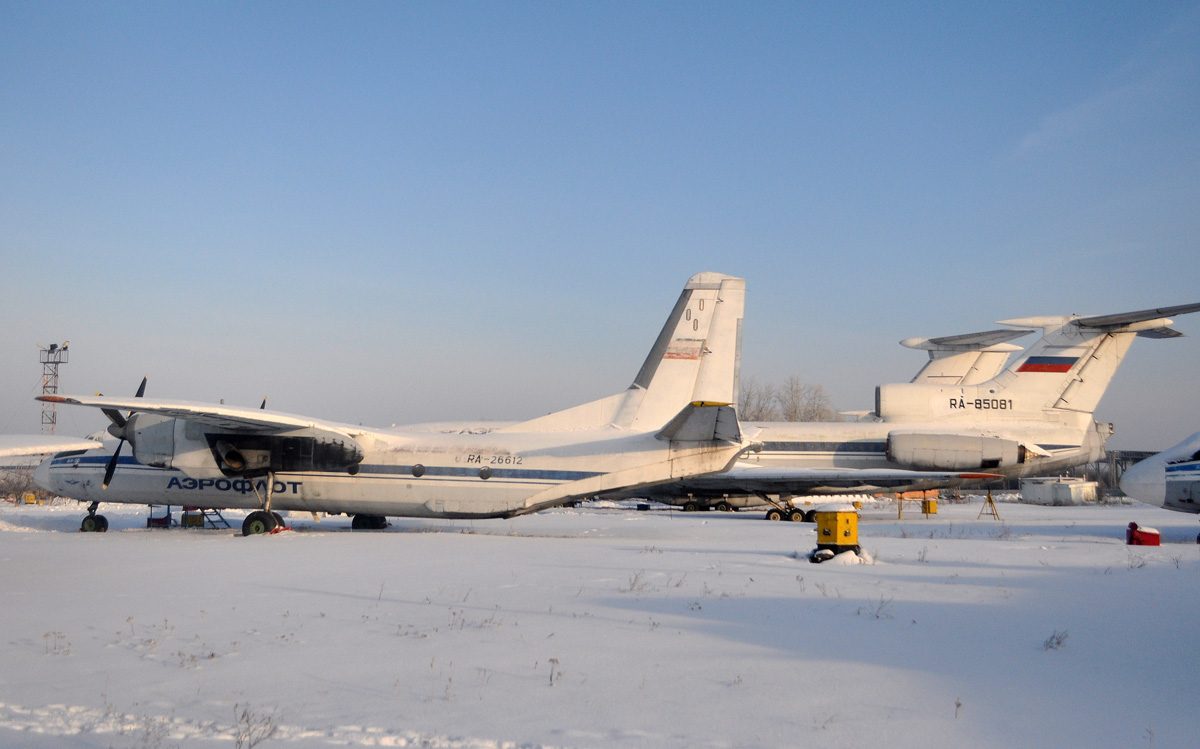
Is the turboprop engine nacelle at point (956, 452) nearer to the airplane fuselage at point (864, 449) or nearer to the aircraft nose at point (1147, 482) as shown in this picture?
the airplane fuselage at point (864, 449)

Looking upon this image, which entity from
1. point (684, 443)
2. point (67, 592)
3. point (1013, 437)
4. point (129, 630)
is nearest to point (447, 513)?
point (684, 443)

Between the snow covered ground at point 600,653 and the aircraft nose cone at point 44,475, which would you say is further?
the aircraft nose cone at point 44,475

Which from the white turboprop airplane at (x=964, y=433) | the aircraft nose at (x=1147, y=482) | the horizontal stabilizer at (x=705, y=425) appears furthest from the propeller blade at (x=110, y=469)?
the aircraft nose at (x=1147, y=482)

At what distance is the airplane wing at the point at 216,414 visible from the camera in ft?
54.3

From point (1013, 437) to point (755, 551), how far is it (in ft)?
61.3

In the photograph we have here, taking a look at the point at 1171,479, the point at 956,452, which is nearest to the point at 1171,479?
the point at 1171,479

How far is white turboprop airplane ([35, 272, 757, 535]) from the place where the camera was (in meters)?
18.7

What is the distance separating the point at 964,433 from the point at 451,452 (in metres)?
20.5

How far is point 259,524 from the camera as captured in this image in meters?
19.5

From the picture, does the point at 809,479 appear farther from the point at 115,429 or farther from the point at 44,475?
the point at 44,475

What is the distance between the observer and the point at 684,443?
17719 mm

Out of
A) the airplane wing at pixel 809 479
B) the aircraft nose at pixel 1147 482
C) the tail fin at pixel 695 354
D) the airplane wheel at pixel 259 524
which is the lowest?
the airplane wheel at pixel 259 524

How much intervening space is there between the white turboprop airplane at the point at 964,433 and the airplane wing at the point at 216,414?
39.8 ft

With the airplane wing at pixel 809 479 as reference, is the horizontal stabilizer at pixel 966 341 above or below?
above
